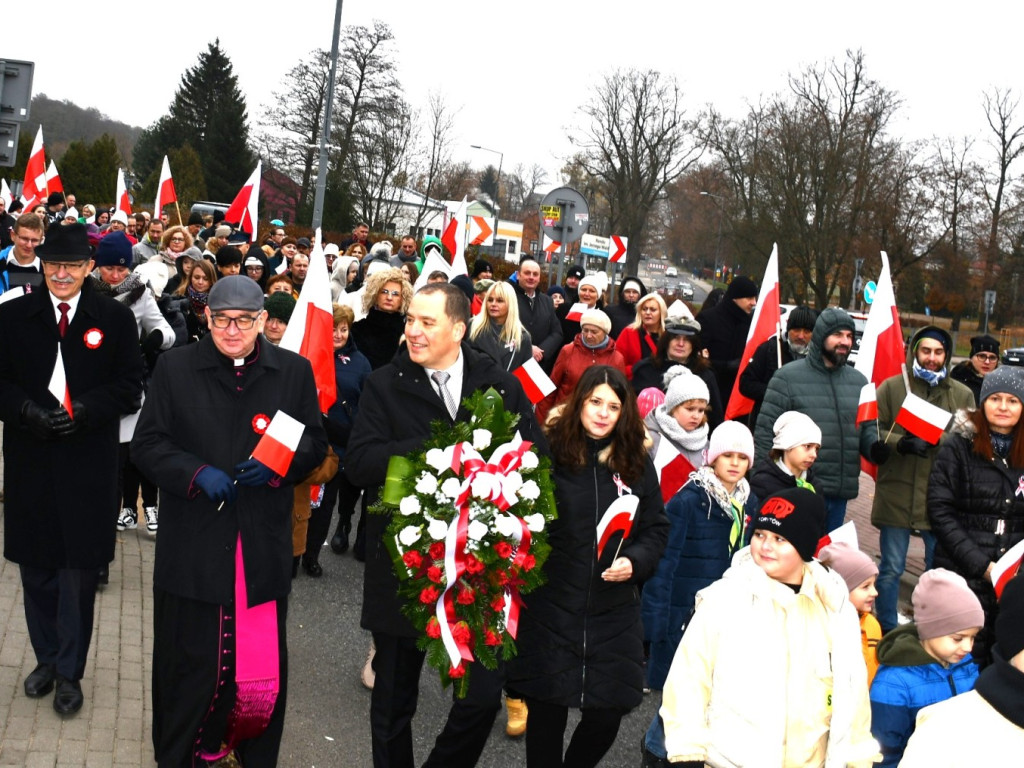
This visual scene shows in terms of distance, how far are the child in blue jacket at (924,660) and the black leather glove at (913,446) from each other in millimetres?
3172

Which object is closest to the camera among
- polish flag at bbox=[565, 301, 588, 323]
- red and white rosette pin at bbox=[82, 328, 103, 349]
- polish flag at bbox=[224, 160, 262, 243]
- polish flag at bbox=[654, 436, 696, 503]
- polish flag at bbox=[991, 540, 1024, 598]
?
red and white rosette pin at bbox=[82, 328, 103, 349]

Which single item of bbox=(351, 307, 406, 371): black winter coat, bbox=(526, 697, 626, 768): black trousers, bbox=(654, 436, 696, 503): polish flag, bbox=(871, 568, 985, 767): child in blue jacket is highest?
bbox=(351, 307, 406, 371): black winter coat

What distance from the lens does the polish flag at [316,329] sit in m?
6.99

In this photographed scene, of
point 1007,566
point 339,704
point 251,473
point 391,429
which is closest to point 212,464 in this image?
point 251,473

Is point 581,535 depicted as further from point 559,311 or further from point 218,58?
point 218,58

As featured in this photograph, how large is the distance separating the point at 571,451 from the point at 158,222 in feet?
36.2

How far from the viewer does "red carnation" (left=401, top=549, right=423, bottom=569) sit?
4164 mm

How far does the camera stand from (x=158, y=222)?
14.5 meters

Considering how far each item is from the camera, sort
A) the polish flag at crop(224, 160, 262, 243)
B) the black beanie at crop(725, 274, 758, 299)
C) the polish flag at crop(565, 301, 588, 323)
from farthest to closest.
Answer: the polish flag at crop(224, 160, 262, 243) → the polish flag at crop(565, 301, 588, 323) → the black beanie at crop(725, 274, 758, 299)

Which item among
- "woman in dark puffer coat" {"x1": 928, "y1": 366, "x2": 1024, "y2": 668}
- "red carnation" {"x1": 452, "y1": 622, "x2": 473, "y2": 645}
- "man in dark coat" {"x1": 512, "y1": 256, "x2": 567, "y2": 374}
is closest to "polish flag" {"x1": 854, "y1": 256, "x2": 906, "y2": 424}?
"woman in dark puffer coat" {"x1": 928, "y1": 366, "x2": 1024, "y2": 668}

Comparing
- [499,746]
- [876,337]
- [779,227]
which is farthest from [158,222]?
[779,227]

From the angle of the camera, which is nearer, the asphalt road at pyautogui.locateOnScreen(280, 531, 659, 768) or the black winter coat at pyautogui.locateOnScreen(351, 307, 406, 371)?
the asphalt road at pyautogui.locateOnScreen(280, 531, 659, 768)

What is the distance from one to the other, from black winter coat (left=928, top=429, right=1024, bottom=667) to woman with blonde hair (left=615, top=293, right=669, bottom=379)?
3.66 m

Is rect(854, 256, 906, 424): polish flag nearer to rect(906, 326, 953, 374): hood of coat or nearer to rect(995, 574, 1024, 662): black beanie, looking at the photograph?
rect(906, 326, 953, 374): hood of coat
